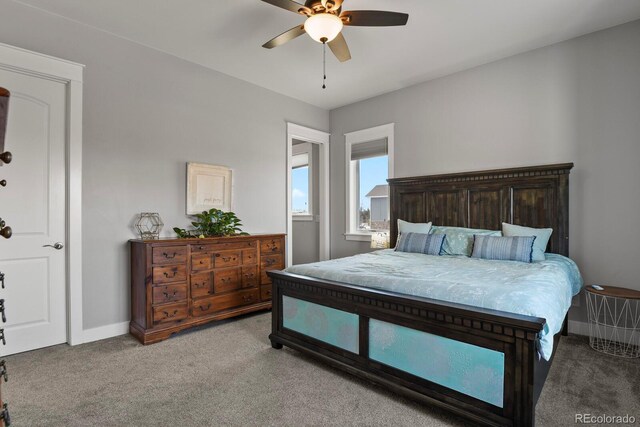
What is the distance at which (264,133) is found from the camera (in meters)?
4.61

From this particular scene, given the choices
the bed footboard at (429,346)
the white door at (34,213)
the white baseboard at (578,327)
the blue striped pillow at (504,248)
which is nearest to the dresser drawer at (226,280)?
the bed footboard at (429,346)

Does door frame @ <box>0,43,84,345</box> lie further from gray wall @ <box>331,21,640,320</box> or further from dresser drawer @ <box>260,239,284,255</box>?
gray wall @ <box>331,21,640,320</box>

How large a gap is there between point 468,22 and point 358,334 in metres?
2.88

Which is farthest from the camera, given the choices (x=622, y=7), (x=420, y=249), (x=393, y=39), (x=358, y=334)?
(x=420, y=249)

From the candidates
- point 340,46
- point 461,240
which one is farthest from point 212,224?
point 461,240

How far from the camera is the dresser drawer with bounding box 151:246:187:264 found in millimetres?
3074

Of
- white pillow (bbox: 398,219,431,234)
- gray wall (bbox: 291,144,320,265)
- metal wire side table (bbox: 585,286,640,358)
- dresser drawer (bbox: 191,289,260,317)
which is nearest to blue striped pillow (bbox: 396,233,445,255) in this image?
white pillow (bbox: 398,219,431,234)

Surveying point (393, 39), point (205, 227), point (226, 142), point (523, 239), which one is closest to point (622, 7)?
point (393, 39)

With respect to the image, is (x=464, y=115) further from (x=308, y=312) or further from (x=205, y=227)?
(x=205, y=227)

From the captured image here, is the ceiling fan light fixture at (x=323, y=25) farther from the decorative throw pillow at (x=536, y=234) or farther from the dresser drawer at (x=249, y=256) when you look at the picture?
the decorative throw pillow at (x=536, y=234)

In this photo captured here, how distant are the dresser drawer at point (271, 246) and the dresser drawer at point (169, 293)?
101 cm

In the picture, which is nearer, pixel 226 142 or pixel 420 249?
pixel 420 249

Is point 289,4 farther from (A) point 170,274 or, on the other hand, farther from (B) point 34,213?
(B) point 34,213

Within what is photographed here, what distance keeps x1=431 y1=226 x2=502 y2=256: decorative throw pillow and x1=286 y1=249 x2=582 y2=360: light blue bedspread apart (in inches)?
8.7
